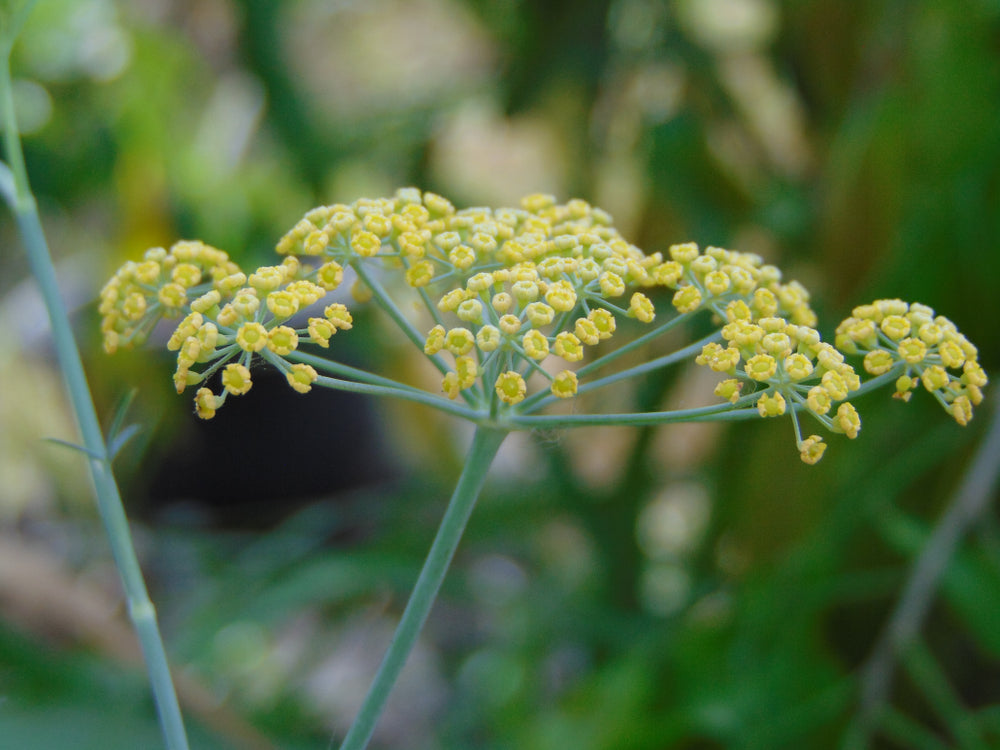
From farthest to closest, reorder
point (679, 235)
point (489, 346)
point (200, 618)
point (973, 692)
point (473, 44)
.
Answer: point (473, 44), point (679, 235), point (200, 618), point (973, 692), point (489, 346)

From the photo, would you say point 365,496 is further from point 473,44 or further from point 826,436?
point 473,44

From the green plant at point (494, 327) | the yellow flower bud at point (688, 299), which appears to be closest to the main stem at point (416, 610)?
the green plant at point (494, 327)

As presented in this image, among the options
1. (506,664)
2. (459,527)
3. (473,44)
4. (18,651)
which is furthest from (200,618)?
(473,44)

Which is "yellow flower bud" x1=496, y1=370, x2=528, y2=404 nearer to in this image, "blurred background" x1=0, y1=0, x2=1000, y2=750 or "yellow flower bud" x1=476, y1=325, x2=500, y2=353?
"yellow flower bud" x1=476, y1=325, x2=500, y2=353

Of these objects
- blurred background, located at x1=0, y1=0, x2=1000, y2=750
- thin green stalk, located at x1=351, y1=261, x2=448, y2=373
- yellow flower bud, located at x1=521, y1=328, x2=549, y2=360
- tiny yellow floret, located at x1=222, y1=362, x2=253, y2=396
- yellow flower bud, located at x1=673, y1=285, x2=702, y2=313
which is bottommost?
tiny yellow floret, located at x1=222, y1=362, x2=253, y2=396

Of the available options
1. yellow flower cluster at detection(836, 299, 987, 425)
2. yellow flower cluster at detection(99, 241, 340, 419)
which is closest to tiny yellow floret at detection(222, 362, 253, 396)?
yellow flower cluster at detection(99, 241, 340, 419)
